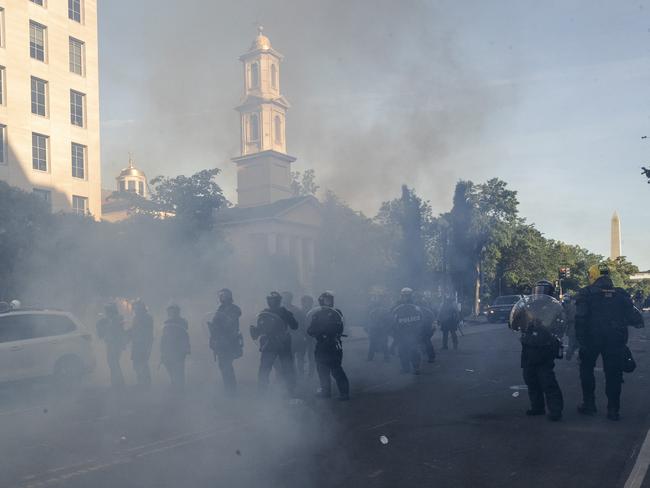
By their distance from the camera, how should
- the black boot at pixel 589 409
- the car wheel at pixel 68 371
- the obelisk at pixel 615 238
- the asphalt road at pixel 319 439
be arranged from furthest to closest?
1. the obelisk at pixel 615 238
2. the car wheel at pixel 68 371
3. the black boot at pixel 589 409
4. the asphalt road at pixel 319 439

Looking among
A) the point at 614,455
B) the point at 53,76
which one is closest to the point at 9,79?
the point at 53,76

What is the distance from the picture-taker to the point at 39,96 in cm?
3347

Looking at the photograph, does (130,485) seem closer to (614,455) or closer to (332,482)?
(332,482)

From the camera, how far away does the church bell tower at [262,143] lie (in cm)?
3566

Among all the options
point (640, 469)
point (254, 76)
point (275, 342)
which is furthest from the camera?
point (254, 76)

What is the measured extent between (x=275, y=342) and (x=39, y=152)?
1091 inches

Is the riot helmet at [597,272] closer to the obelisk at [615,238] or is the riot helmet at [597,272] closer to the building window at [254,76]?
the building window at [254,76]

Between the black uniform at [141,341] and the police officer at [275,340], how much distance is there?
3.48 meters

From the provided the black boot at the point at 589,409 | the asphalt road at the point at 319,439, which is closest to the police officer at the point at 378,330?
the asphalt road at the point at 319,439

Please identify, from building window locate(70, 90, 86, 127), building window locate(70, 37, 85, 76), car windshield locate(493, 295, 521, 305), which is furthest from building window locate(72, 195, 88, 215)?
car windshield locate(493, 295, 521, 305)

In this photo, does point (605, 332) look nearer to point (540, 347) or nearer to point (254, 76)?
point (540, 347)

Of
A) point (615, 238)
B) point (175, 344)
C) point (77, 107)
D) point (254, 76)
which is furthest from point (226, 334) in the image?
point (615, 238)

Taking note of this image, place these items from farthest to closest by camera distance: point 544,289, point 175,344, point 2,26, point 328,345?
point 2,26 → point 175,344 → point 328,345 → point 544,289

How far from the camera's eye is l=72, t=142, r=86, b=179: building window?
35.4 meters
